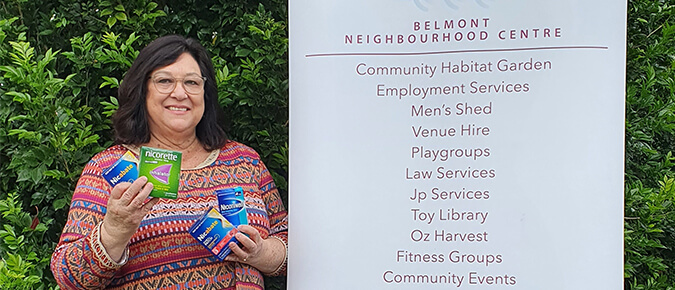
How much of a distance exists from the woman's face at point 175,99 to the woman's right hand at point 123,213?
35cm

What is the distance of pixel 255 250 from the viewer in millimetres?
2131

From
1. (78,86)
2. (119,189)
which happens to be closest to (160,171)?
(119,189)

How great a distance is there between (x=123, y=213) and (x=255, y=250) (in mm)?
402

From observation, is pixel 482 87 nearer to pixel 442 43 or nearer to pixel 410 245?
pixel 442 43

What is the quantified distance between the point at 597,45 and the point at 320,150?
0.80 meters

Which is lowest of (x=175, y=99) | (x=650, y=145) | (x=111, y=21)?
(x=650, y=145)

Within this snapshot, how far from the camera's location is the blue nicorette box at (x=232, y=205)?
2082 millimetres

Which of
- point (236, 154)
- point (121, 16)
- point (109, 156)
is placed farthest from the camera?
point (121, 16)

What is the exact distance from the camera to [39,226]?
2434 millimetres

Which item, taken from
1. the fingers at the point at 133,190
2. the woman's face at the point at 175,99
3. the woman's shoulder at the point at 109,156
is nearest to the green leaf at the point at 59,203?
the woman's shoulder at the point at 109,156

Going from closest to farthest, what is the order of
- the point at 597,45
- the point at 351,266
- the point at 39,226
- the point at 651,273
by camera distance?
the point at 597,45
the point at 351,266
the point at 39,226
the point at 651,273

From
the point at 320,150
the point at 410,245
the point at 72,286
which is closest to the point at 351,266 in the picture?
the point at 410,245

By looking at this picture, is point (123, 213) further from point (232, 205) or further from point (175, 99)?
point (175, 99)

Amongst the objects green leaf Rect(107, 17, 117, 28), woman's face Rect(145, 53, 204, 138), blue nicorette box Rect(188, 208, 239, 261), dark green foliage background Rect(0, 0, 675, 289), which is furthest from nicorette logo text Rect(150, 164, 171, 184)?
green leaf Rect(107, 17, 117, 28)
